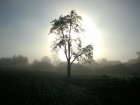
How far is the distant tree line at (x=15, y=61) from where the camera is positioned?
146875mm

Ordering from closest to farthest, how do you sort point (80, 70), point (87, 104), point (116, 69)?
point (87, 104)
point (116, 69)
point (80, 70)

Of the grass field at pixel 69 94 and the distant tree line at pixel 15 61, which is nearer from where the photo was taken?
the grass field at pixel 69 94

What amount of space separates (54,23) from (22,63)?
134431 millimetres

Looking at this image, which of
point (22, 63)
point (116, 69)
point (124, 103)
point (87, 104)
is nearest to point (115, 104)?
point (124, 103)

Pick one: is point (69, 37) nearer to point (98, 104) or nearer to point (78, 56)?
point (78, 56)

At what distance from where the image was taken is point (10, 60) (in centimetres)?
15312

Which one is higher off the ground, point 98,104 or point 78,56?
point 78,56

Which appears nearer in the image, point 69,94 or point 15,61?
point 69,94

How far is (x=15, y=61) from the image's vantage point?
479 ft

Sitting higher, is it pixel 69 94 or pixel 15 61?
pixel 15 61

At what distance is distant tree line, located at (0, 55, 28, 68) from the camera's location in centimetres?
14688

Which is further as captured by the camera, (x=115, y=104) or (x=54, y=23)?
(x=54, y=23)

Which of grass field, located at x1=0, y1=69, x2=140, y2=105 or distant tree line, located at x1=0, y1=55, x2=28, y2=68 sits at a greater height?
distant tree line, located at x1=0, y1=55, x2=28, y2=68

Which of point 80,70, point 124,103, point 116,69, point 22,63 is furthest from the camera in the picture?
point 22,63
